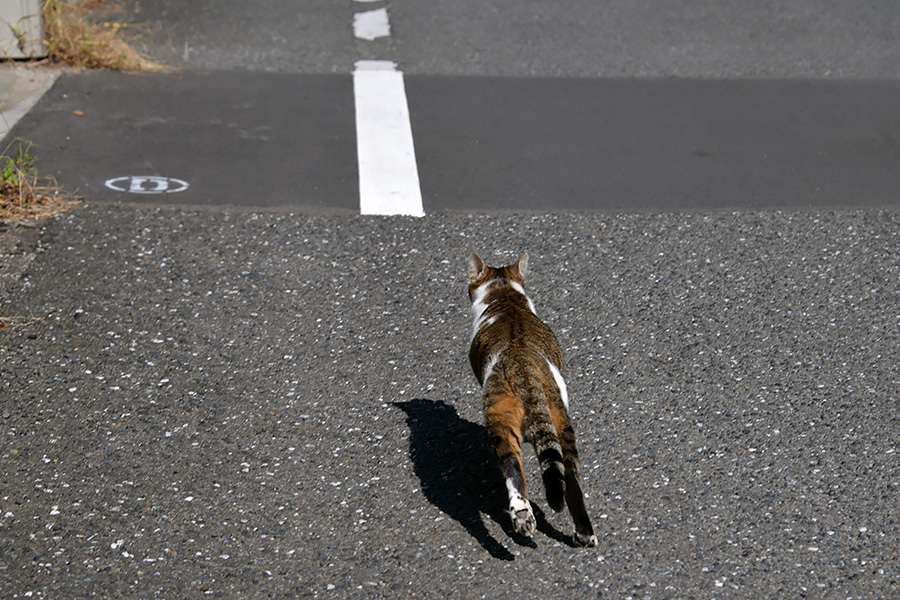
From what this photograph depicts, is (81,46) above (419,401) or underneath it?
above

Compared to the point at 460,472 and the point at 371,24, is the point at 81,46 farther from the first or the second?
the point at 460,472

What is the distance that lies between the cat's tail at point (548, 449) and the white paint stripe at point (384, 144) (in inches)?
132

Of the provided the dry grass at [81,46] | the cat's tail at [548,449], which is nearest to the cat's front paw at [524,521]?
the cat's tail at [548,449]

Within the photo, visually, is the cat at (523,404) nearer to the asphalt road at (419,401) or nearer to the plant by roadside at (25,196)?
the asphalt road at (419,401)

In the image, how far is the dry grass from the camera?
30.5 feet

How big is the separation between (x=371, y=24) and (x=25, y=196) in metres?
5.09

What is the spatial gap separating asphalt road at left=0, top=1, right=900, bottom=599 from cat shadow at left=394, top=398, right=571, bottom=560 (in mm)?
18

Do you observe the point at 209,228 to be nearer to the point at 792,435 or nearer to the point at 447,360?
the point at 447,360

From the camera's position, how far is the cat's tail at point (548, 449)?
3.87 meters

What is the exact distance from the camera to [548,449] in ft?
13.0

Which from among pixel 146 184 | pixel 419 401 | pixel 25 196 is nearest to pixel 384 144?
pixel 146 184

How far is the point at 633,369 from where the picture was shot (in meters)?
5.62

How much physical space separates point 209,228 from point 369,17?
5.05m

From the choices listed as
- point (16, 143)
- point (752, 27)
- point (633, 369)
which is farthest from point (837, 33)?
point (16, 143)
